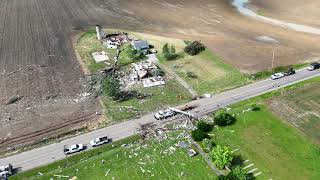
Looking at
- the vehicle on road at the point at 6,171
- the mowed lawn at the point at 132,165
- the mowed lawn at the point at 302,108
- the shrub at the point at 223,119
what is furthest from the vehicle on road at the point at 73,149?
the mowed lawn at the point at 302,108

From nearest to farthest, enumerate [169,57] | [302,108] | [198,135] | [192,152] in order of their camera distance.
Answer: [192,152] < [198,135] < [302,108] < [169,57]

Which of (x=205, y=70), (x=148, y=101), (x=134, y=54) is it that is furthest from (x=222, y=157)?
(x=134, y=54)

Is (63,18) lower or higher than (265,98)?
higher

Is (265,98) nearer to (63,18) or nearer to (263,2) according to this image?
(263,2)

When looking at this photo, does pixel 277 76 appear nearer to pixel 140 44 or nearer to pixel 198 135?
pixel 198 135

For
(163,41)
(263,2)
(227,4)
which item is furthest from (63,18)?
(263,2)

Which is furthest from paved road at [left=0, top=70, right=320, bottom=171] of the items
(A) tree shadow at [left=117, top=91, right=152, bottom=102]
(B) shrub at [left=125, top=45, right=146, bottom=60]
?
(B) shrub at [left=125, top=45, right=146, bottom=60]

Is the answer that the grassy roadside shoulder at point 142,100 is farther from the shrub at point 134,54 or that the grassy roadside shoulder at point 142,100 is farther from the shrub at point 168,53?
the shrub at point 168,53
